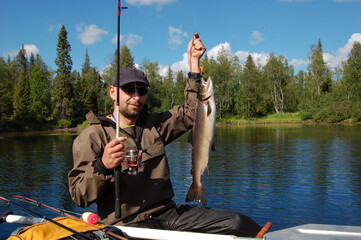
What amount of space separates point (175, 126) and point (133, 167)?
3.44 ft

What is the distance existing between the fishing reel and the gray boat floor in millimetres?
1393

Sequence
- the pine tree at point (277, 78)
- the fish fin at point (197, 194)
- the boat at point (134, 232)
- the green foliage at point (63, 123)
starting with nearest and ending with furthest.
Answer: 1. the boat at point (134, 232)
2. the fish fin at point (197, 194)
3. the green foliage at point (63, 123)
4. the pine tree at point (277, 78)

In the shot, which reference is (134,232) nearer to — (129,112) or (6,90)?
(129,112)

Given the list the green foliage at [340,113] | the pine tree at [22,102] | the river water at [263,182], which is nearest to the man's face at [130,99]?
the river water at [263,182]

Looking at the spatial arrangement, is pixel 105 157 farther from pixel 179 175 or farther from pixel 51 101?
pixel 51 101

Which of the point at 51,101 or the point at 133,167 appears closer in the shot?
the point at 133,167

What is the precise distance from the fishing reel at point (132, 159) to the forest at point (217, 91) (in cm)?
5217

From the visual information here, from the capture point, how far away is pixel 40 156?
2233 centimetres

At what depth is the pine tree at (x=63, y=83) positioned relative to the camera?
5981 cm

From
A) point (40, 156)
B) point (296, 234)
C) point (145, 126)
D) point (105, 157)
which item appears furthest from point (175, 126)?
point (40, 156)

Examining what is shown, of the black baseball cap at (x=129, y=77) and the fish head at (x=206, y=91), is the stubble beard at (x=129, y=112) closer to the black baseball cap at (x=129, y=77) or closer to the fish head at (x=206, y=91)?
the black baseball cap at (x=129, y=77)

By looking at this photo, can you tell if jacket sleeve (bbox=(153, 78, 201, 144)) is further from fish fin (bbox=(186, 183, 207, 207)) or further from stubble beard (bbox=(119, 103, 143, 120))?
fish fin (bbox=(186, 183, 207, 207))

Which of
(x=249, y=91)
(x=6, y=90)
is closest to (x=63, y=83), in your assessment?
(x=6, y=90)

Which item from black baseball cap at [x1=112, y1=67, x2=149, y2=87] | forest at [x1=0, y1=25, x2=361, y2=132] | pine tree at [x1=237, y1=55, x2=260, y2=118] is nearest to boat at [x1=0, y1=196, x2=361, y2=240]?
black baseball cap at [x1=112, y1=67, x2=149, y2=87]
